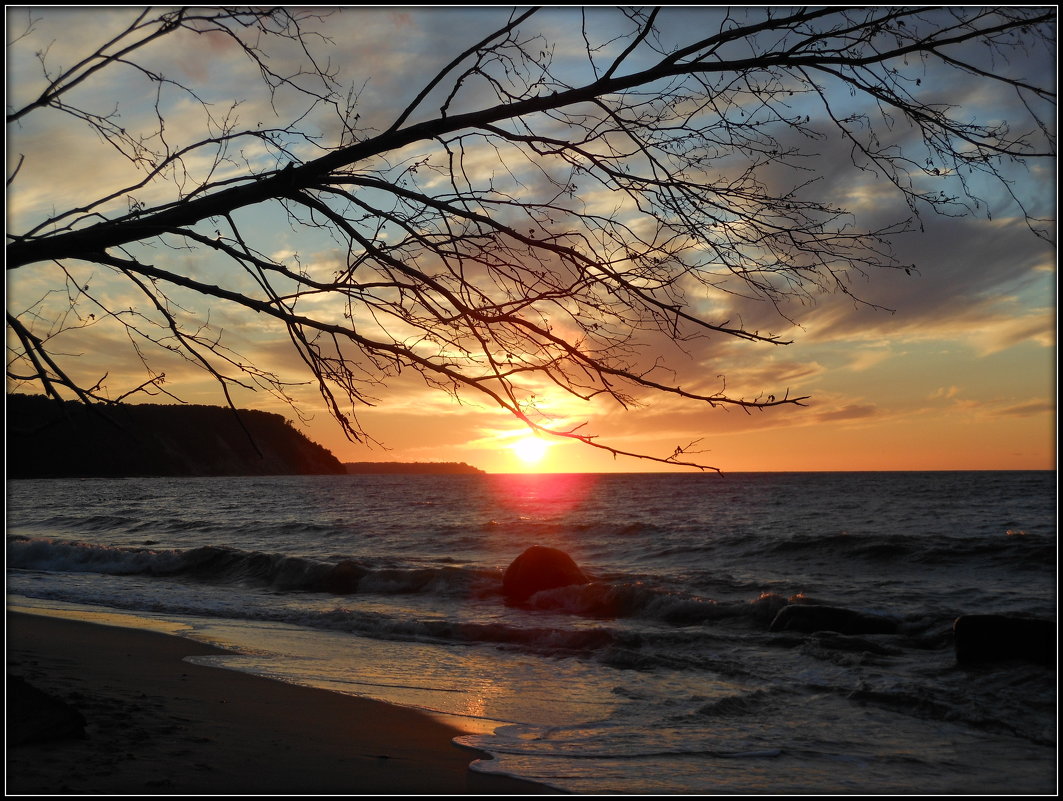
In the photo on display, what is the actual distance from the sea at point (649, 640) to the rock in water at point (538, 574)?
0.46 m

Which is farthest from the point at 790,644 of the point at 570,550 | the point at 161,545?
the point at 161,545

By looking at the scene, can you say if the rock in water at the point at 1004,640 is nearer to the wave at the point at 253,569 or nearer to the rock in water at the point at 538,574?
the rock in water at the point at 538,574

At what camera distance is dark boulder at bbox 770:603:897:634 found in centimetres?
1128

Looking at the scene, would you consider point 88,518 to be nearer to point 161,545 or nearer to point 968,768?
point 161,545

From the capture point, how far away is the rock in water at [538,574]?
15086 mm

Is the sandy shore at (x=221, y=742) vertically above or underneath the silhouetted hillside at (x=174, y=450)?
underneath

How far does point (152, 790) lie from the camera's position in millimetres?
4043

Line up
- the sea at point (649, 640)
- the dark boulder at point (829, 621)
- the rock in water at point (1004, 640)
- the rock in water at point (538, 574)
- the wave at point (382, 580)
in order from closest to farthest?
the sea at point (649, 640) < the rock in water at point (1004, 640) < the dark boulder at point (829, 621) < the wave at point (382, 580) < the rock in water at point (538, 574)

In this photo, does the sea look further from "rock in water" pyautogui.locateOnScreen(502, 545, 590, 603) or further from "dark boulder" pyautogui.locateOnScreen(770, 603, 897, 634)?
"rock in water" pyautogui.locateOnScreen(502, 545, 590, 603)

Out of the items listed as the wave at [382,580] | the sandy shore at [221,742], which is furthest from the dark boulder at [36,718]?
the wave at [382,580]

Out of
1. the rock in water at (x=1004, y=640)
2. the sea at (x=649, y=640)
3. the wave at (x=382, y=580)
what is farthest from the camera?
the wave at (x=382, y=580)

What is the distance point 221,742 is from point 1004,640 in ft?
28.1

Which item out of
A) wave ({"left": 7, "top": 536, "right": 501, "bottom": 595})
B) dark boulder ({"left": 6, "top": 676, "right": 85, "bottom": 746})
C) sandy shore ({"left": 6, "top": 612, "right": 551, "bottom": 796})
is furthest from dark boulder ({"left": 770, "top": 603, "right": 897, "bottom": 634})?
dark boulder ({"left": 6, "top": 676, "right": 85, "bottom": 746})

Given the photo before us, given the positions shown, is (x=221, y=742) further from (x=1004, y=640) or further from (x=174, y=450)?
(x=174, y=450)
